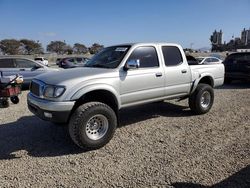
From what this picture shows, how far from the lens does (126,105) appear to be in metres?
5.45

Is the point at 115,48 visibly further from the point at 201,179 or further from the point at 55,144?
the point at 201,179

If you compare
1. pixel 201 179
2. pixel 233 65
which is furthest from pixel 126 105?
pixel 233 65

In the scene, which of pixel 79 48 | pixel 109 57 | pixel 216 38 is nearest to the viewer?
pixel 109 57

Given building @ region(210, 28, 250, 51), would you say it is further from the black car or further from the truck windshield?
the truck windshield

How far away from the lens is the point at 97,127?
5000mm

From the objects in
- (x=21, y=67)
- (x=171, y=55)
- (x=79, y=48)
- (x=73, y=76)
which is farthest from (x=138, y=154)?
(x=79, y=48)

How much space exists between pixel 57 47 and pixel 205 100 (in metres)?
98.2

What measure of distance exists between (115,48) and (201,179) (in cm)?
347

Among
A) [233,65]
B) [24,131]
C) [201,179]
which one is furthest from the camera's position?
[233,65]

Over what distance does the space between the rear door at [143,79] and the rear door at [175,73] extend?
244 mm

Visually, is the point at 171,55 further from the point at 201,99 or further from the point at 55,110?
the point at 55,110

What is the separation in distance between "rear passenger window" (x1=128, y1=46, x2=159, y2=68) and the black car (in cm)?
778

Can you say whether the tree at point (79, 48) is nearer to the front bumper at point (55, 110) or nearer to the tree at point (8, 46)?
the tree at point (8, 46)

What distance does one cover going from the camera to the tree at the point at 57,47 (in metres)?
99.5
